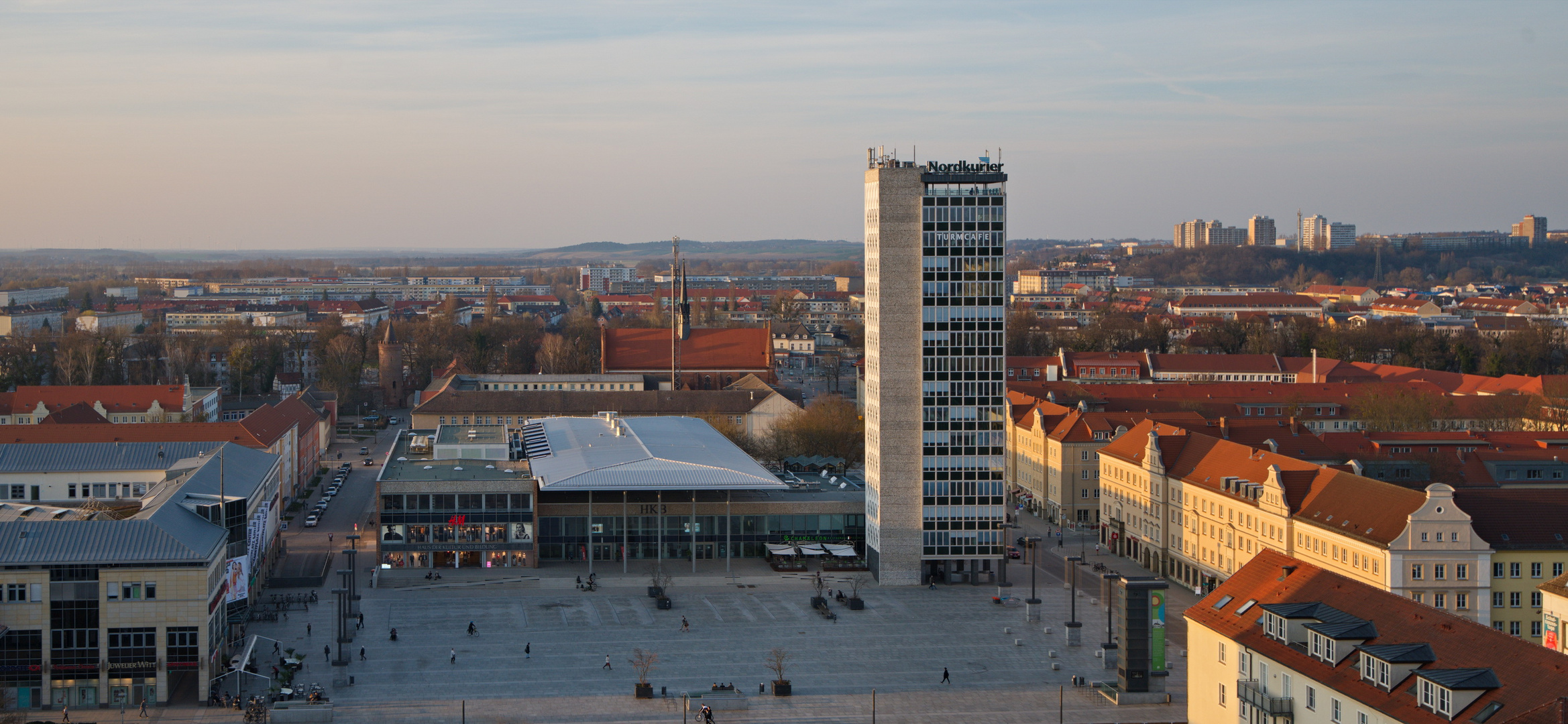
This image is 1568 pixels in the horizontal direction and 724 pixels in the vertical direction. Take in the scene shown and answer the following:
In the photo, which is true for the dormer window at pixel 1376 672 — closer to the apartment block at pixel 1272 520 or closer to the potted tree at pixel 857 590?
the apartment block at pixel 1272 520

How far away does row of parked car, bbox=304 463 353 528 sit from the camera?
3063 inches

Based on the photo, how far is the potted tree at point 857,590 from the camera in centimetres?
6003

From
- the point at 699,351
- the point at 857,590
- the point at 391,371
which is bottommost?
the point at 857,590

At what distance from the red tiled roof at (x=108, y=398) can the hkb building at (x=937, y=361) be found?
5914 centimetres

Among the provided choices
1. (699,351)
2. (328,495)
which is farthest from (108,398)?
(699,351)

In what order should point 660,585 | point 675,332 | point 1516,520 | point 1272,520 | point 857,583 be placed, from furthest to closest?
1. point 675,332
2. point 857,583
3. point 660,585
4. point 1272,520
5. point 1516,520

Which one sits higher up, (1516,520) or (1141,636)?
(1516,520)

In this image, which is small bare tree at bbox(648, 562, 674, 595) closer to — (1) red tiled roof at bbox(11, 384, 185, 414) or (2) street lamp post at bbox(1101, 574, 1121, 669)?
(2) street lamp post at bbox(1101, 574, 1121, 669)

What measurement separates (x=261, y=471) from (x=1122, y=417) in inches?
1780

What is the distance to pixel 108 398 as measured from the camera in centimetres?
10162

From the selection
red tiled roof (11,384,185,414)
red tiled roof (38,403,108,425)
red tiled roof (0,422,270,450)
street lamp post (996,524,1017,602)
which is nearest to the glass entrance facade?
street lamp post (996,524,1017,602)

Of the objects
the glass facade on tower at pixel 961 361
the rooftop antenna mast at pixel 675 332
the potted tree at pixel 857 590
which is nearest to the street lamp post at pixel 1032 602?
the glass facade on tower at pixel 961 361

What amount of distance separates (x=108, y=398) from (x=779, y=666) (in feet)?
235

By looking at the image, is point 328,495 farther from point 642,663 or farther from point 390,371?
point 390,371
